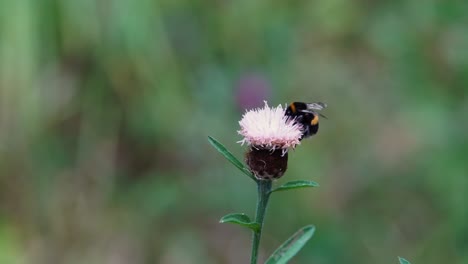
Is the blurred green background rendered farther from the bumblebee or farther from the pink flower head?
the pink flower head

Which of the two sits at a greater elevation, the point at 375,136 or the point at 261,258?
the point at 375,136

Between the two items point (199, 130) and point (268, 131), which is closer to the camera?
point (268, 131)

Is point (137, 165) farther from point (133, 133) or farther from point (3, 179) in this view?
point (3, 179)

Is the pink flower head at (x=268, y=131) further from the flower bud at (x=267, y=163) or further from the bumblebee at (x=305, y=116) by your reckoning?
the bumblebee at (x=305, y=116)

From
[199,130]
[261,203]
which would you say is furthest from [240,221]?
[199,130]

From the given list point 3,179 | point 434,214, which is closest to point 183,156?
point 3,179

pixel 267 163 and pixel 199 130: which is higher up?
pixel 267 163

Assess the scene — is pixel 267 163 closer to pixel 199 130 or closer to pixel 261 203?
pixel 261 203

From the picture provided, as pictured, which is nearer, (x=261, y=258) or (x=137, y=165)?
(x=261, y=258)
